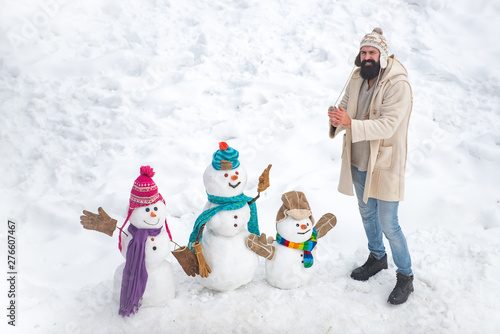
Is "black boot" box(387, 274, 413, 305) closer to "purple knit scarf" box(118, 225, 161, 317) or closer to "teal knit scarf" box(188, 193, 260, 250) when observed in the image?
"teal knit scarf" box(188, 193, 260, 250)

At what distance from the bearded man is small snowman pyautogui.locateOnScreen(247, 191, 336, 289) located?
37cm

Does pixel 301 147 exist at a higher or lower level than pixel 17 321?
higher

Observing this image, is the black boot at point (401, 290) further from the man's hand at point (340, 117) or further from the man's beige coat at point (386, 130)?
the man's hand at point (340, 117)

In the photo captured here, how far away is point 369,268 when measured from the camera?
3217mm

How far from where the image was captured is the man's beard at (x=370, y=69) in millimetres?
2693

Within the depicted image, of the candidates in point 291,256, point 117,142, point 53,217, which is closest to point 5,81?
point 117,142

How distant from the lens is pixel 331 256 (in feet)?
11.7

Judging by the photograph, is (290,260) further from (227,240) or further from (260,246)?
(227,240)

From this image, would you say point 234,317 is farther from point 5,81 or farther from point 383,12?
point 383,12

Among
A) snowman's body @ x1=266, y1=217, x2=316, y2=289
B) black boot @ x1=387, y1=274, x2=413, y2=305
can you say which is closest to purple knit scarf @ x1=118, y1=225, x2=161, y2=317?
snowman's body @ x1=266, y1=217, x2=316, y2=289

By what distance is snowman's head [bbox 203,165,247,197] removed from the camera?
109 inches

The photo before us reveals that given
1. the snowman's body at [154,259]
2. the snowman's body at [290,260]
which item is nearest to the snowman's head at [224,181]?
the snowman's body at [154,259]

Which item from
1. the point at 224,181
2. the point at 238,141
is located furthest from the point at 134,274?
the point at 238,141

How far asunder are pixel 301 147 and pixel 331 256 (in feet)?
6.14
